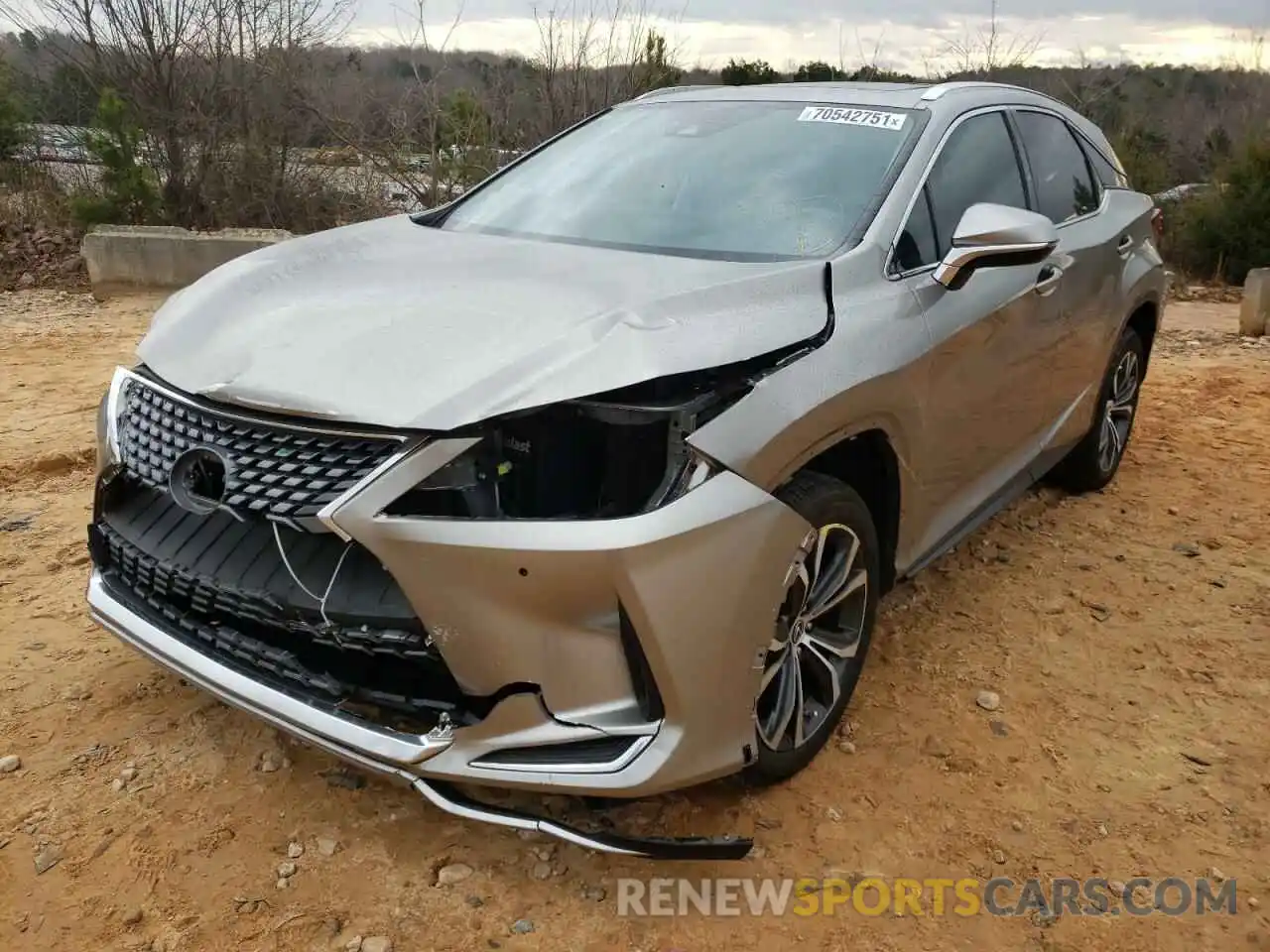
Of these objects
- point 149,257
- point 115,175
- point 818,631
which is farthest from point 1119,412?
point 115,175

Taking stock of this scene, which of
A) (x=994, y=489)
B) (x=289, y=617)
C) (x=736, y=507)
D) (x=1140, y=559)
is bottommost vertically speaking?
(x=1140, y=559)

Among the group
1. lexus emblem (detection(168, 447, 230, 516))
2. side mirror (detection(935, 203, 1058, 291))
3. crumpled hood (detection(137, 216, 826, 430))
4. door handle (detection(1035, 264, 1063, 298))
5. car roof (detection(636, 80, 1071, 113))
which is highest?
car roof (detection(636, 80, 1071, 113))

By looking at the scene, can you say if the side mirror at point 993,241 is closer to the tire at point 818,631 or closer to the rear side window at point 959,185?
the rear side window at point 959,185

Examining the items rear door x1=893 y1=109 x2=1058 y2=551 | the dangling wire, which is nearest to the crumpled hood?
the dangling wire

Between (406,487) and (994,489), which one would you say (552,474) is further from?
(994,489)

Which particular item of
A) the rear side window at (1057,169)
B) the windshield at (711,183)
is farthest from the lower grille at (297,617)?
the rear side window at (1057,169)

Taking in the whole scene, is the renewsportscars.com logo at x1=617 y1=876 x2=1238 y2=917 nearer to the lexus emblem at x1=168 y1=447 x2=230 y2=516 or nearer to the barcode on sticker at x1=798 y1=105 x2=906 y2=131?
the lexus emblem at x1=168 y1=447 x2=230 y2=516

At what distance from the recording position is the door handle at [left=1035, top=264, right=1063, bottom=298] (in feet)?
11.1

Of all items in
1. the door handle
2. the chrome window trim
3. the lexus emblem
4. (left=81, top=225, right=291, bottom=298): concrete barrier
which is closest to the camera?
the lexus emblem

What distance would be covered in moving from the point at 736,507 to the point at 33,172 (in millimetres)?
11134

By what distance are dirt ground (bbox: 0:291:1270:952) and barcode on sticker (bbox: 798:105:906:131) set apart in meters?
1.61

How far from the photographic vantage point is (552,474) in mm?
2066

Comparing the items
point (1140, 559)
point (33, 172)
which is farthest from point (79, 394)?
point (33, 172)

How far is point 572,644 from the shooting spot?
1999mm
